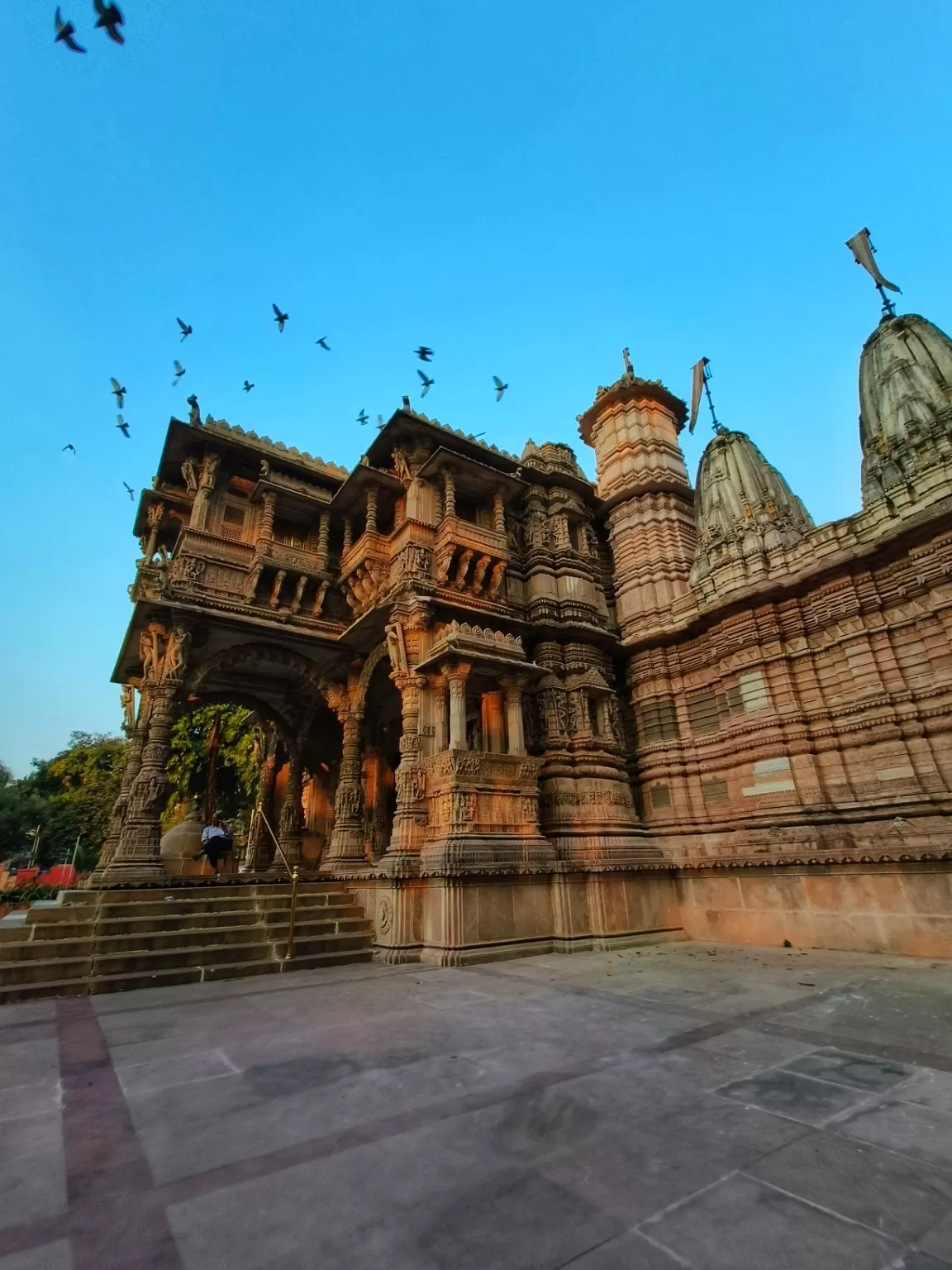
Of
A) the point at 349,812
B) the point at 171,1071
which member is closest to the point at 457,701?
the point at 349,812

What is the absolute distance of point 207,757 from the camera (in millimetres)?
27688

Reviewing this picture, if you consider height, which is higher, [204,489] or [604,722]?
[204,489]

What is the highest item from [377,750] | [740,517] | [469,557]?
[740,517]

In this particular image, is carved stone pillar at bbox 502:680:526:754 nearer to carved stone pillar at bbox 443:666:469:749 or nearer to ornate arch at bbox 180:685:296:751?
carved stone pillar at bbox 443:666:469:749

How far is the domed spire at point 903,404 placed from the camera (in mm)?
12250

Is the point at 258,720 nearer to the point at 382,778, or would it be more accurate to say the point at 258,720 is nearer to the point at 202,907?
the point at 382,778

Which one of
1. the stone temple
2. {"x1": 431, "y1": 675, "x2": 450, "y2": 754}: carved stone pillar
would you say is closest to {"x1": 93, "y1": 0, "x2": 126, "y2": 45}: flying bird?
the stone temple

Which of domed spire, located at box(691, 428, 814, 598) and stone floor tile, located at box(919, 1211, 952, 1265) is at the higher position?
domed spire, located at box(691, 428, 814, 598)

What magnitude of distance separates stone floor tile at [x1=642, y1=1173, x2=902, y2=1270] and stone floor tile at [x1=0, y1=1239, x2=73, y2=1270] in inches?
96.2

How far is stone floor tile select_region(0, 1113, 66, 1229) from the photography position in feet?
9.21

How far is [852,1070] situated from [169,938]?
33.0 ft

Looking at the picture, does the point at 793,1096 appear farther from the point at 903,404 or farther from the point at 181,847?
the point at 181,847

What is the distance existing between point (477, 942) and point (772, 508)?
42.8 ft

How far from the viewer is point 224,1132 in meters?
3.54
